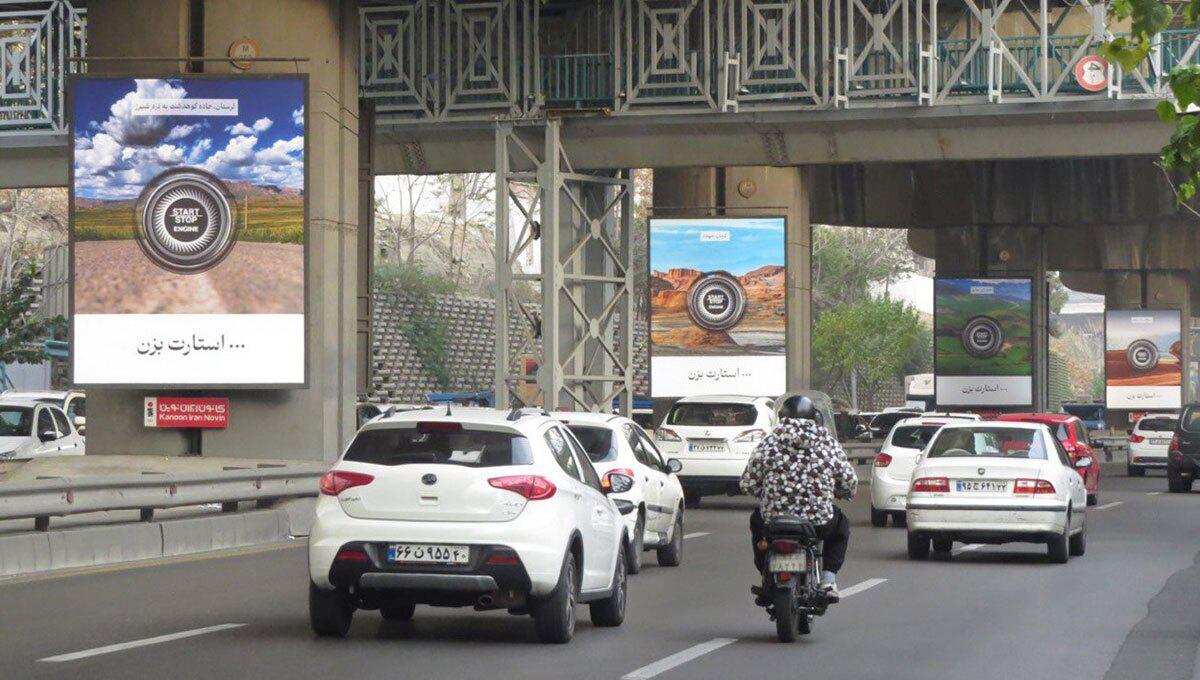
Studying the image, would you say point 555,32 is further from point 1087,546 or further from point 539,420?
point 539,420

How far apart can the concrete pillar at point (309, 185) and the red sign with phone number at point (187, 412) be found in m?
A: 0.17

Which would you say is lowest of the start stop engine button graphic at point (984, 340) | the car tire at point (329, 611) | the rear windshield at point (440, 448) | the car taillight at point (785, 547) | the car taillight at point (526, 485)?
the car tire at point (329, 611)

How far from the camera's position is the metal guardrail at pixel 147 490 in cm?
1708

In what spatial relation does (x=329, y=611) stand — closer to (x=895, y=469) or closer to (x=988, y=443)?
(x=988, y=443)

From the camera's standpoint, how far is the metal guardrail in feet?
56.0

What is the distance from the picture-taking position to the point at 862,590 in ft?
55.1

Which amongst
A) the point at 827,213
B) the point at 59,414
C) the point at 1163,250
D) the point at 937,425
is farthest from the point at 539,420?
the point at 1163,250

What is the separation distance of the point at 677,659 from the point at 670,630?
1729mm

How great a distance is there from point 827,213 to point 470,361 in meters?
25.0

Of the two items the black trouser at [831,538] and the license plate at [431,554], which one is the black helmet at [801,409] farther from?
the license plate at [431,554]

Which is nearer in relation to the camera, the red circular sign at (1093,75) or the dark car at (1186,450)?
the red circular sign at (1093,75)

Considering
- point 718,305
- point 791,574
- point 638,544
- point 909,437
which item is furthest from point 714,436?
point 791,574

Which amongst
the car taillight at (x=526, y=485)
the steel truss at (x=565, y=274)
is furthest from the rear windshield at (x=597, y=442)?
the steel truss at (x=565, y=274)

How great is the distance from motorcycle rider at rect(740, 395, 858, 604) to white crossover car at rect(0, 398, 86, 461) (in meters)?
19.2
